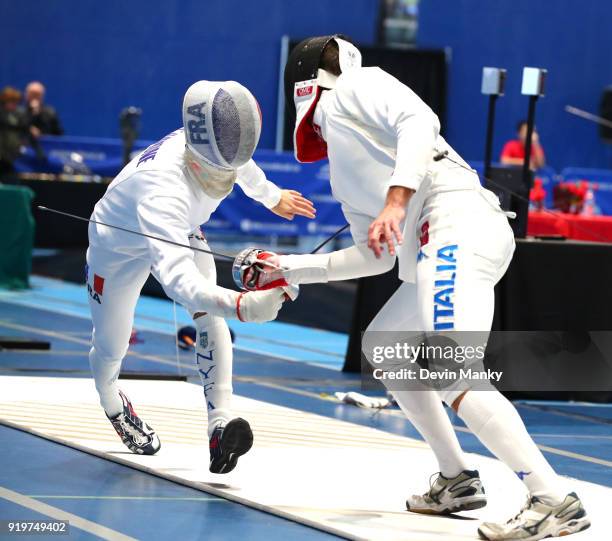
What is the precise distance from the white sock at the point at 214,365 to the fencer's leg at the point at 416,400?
62 cm

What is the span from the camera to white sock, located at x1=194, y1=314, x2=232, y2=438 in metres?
4.09

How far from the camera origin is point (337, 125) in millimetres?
3543

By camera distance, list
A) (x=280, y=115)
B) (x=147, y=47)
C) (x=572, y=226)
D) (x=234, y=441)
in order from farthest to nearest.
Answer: (x=280, y=115) → (x=147, y=47) → (x=572, y=226) → (x=234, y=441)

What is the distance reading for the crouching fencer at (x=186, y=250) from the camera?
3635mm

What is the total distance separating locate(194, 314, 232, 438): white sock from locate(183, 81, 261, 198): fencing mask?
19.2 inches

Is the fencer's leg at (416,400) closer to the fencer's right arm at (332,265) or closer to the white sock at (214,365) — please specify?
the fencer's right arm at (332,265)

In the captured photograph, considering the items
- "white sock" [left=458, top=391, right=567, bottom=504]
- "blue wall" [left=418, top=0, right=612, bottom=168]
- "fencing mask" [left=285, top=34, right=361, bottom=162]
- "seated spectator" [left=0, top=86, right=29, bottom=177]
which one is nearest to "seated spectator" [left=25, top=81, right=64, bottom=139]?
"seated spectator" [left=0, top=86, right=29, bottom=177]

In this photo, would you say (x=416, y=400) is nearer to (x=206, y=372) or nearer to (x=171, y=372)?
(x=206, y=372)

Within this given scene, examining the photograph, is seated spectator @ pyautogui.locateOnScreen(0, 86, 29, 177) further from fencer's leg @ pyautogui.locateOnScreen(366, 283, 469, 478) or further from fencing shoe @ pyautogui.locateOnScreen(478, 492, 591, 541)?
fencing shoe @ pyautogui.locateOnScreen(478, 492, 591, 541)

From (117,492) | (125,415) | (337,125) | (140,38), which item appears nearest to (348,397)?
(125,415)

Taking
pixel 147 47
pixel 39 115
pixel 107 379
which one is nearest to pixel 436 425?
pixel 107 379

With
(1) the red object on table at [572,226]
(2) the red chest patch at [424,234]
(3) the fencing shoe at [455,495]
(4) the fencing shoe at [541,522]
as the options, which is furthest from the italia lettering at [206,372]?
(1) the red object on table at [572,226]

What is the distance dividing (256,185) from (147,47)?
1222cm

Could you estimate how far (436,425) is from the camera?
146 inches
